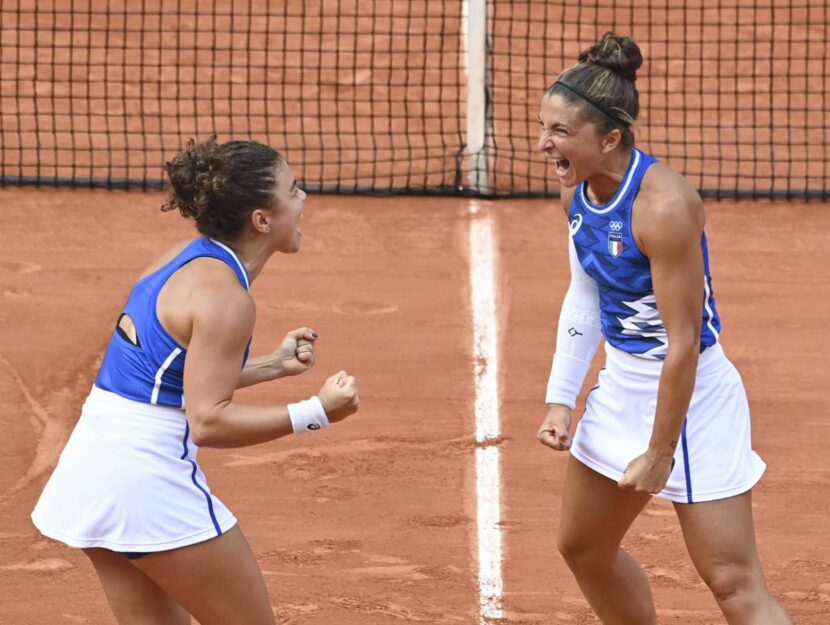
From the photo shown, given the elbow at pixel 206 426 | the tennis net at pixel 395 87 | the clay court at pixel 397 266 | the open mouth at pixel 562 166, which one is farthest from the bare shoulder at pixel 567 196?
the tennis net at pixel 395 87

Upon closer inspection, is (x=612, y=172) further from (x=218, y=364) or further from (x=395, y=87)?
(x=395, y=87)

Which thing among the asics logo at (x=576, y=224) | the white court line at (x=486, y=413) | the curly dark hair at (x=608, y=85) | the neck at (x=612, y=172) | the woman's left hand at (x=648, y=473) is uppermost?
the curly dark hair at (x=608, y=85)

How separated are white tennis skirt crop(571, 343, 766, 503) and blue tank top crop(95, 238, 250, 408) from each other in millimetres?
1254

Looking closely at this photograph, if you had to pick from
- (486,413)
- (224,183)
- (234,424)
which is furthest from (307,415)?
(486,413)

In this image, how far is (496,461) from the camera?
288 inches

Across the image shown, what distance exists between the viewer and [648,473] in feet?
14.3

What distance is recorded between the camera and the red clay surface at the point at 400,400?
6.12 meters

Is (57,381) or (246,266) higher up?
(246,266)

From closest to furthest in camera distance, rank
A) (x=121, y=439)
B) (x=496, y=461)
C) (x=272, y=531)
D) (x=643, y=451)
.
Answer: (x=121, y=439)
(x=643, y=451)
(x=272, y=531)
(x=496, y=461)

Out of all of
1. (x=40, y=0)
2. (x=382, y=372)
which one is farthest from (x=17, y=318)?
(x=40, y=0)

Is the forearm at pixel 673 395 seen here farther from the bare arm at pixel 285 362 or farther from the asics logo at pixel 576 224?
the bare arm at pixel 285 362

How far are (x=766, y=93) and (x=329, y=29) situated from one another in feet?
13.5

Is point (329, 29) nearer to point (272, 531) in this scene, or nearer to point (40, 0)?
point (40, 0)

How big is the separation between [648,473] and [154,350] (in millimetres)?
1514
